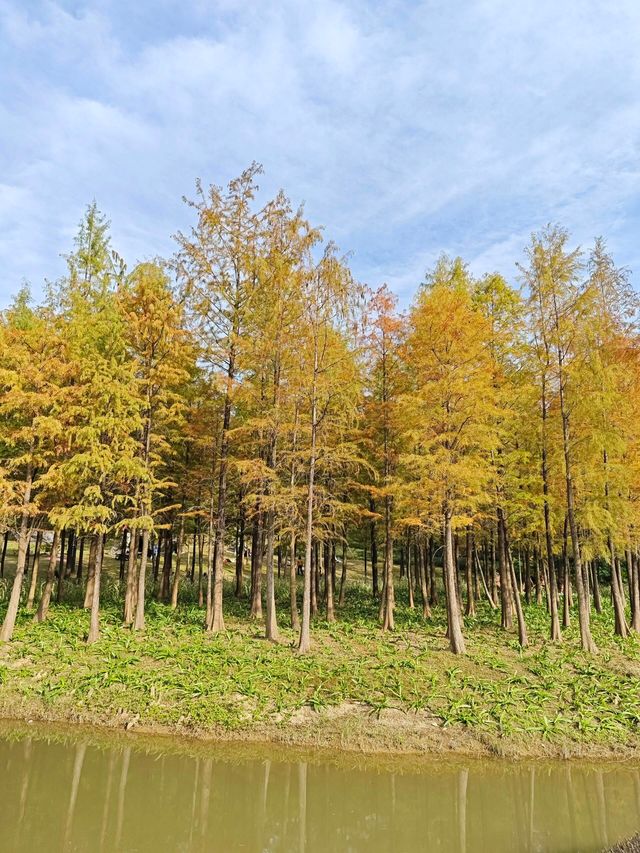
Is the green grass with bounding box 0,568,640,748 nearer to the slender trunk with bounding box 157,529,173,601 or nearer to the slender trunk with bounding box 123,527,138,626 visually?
the slender trunk with bounding box 123,527,138,626

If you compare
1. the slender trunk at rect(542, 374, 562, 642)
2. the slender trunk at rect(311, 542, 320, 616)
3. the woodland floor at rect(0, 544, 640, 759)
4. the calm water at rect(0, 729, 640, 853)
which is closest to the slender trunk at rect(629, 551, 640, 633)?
the woodland floor at rect(0, 544, 640, 759)

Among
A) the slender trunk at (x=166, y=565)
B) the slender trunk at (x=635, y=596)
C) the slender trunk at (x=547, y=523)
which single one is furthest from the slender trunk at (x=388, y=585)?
the slender trunk at (x=166, y=565)

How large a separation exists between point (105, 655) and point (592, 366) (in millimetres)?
18196

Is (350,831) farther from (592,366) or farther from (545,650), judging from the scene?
(592,366)

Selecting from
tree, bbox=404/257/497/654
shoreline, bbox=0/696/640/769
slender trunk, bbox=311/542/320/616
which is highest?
tree, bbox=404/257/497/654

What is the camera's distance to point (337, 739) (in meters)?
11.7

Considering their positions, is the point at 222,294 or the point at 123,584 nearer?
the point at 222,294

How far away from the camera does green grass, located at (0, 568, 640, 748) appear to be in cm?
1249

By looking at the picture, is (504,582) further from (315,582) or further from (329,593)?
(315,582)

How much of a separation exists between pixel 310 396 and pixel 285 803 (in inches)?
456

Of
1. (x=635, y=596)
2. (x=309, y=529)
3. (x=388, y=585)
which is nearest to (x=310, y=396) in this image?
(x=309, y=529)

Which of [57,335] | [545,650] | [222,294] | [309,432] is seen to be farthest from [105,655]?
[545,650]

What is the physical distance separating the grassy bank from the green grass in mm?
37

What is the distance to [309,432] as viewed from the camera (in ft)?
59.9
